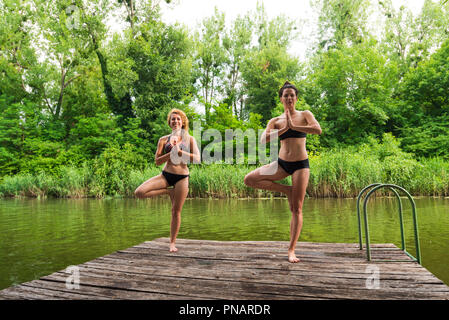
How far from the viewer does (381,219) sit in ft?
26.7

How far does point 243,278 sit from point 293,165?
4.24 feet

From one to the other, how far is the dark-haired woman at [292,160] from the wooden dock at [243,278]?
46 centimetres

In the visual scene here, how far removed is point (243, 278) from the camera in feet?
9.88

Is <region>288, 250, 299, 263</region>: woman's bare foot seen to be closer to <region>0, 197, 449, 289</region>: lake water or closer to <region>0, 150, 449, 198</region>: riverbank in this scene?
<region>0, 197, 449, 289</region>: lake water

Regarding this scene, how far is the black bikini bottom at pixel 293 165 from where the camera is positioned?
138 inches

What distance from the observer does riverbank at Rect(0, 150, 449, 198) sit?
13656 millimetres

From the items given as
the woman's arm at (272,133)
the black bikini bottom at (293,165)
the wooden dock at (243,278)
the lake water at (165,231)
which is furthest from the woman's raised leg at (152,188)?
the lake water at (165,231)

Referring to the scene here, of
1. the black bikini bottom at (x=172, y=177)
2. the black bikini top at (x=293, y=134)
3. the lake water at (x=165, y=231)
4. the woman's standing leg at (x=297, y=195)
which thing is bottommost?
the lake water at (x=165, y=231)

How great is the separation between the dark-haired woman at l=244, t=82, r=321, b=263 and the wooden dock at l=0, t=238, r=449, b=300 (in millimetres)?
462

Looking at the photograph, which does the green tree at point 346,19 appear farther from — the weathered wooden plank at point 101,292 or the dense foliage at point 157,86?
the weathered wooden plank at point 101,292

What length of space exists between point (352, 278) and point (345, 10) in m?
33.1

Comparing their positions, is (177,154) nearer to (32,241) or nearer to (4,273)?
(4,273)

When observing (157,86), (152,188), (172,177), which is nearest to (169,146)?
(172,177)
